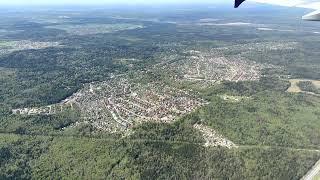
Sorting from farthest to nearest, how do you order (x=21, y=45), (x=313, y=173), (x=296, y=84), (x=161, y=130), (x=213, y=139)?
(x=21, y=45) < (x=296, y=84) < (x=161, y=130) < (x=213, y=139) < (x=313, y=173)

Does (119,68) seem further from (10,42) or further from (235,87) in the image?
(10,42)

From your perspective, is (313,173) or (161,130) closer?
(313,173)

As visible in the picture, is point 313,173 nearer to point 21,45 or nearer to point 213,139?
point 213,139

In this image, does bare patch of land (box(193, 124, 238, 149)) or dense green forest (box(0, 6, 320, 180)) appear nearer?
dense green forest (box(0, 6, 320, 180))

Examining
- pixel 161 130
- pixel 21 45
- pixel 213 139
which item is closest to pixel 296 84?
pixel 213 139

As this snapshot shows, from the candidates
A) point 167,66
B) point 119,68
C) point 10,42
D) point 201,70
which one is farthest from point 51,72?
point 10,42

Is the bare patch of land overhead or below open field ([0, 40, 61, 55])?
below

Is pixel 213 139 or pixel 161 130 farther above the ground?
pixel 161 130

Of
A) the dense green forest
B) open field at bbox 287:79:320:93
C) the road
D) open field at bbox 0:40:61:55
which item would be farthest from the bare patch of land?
open field at bbox 0:40:61:55

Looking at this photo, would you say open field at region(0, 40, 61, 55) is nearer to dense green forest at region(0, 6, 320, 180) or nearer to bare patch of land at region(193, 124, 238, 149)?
dense green forest at region(0, 6, 320, 180)

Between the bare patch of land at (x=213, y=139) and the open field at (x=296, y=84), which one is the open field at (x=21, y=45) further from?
the bare patch of land at (x=213, y=139)

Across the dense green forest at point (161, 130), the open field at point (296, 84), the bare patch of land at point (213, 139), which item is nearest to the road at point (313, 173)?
the dense green forest at point (161, 130)
